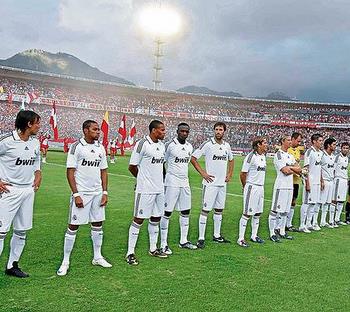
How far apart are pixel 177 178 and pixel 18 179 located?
9.09ft

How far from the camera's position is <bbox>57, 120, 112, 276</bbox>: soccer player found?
5805 mm

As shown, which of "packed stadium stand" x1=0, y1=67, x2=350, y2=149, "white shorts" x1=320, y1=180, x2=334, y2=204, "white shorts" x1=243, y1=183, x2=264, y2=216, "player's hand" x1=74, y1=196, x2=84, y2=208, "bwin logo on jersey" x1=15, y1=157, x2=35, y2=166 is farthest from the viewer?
"packed stadium stand" x1=0, y1=67, x2=350, y2=149

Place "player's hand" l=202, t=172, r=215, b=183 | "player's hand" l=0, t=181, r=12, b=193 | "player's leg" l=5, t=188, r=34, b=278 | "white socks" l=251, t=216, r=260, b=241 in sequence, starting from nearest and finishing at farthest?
"player's hand" l=0, t=181, r=12, b=193
"player's leg" l=5, t=188, r=34, b=278
"player's hand" l=202, t=172, r=215, b=183
"white socks" l=251, t=216, r=260, b=241

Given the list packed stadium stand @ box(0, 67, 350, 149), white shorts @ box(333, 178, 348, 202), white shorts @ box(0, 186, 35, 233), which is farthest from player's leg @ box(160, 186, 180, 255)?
packed stadium stand @ box(0, 67, 350, 149)

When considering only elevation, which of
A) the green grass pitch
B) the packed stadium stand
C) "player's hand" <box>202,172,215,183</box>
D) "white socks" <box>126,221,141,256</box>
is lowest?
the green grass pitch

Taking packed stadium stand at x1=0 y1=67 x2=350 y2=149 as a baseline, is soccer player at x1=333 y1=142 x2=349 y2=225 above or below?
below

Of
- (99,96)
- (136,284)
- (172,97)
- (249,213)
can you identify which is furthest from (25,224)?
(172,97)

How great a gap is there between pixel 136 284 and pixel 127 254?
1.07 meters

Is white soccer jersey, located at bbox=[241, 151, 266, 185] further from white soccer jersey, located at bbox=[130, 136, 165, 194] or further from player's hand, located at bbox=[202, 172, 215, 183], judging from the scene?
white soccer jersey, located at bbox=[130, 136, 165, 194]

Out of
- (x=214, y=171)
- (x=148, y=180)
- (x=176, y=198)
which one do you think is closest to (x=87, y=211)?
(x=148, y=180)

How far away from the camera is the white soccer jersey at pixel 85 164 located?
5.84 meters

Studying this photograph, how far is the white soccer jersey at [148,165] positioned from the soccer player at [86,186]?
66 centimetres

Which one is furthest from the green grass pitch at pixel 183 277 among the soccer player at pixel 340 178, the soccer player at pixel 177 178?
the soccer player at pixel 340 178

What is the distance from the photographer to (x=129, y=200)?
40.7 ft
